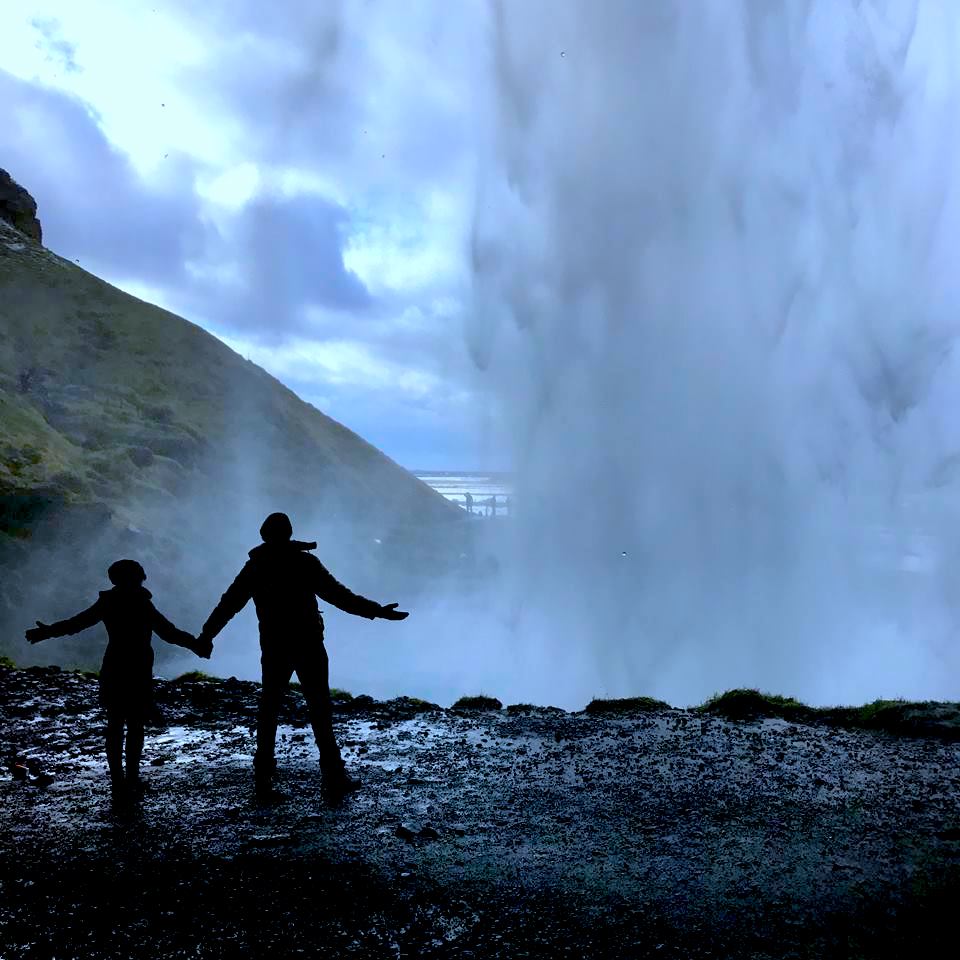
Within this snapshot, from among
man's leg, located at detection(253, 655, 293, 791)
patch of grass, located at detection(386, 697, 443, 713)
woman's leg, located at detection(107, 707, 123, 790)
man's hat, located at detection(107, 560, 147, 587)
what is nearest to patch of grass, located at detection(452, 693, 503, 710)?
patch of grass, located at detection(386, 697, 443, 713)

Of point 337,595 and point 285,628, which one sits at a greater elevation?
point 337,595

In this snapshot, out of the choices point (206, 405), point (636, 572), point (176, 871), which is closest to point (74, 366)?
point (206, 405)

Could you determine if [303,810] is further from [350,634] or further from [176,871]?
[350,634]

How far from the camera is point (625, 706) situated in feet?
38.3

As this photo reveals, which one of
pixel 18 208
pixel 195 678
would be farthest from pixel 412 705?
pixel 18 208

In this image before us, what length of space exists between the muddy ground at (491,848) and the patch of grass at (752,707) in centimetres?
120

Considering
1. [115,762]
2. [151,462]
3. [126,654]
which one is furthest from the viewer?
[151,462]

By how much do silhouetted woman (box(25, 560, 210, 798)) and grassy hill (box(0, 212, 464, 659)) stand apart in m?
25.7

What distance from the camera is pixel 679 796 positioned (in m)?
7.42

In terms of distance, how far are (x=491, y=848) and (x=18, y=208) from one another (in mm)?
85898

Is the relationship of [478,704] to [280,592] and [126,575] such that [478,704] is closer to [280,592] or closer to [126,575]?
[280,592]

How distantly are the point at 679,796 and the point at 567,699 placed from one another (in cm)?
1987

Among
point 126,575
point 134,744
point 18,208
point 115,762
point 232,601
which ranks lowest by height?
point 115,762

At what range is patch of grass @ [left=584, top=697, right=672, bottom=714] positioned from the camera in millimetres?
11523
